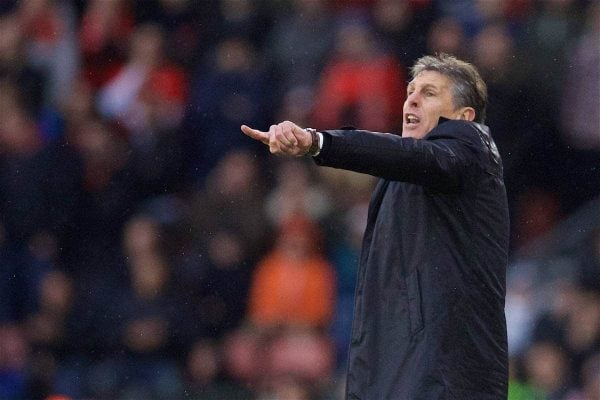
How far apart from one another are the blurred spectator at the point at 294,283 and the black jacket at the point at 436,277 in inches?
141

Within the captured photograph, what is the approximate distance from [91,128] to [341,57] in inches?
73.0

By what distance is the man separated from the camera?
3.62 metres

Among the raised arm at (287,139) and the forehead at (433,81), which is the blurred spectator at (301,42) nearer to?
the forehead at (433,81)

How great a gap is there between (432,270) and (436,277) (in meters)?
0.02

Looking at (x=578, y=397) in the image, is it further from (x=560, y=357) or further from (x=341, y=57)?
(x=341, y=57)

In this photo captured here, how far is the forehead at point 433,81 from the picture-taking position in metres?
4.17

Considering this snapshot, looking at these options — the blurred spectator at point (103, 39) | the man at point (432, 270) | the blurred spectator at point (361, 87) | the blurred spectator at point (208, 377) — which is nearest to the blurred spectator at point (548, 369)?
the blurred spectator at point (208, 377)

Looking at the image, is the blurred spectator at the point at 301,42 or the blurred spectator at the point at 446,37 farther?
the blurred spectator at the point at 301,42

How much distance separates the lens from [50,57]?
9.20m

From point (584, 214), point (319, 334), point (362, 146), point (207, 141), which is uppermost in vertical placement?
point (207, 141)

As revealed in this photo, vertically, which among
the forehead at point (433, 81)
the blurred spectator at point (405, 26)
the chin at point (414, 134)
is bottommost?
the chin at point (414, 134)

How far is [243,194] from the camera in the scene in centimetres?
802

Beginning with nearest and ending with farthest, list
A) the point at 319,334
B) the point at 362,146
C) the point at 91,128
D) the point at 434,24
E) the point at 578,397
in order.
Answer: the point at 362,146
the point at 578,397
the point at 319,334
the point at 434,24
the point at 91,128

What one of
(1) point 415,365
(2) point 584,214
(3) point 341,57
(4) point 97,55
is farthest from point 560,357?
(4) point 97,55
